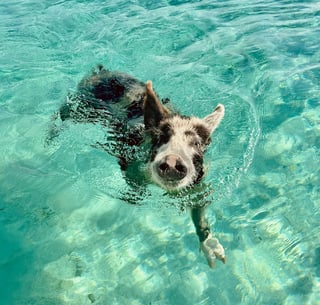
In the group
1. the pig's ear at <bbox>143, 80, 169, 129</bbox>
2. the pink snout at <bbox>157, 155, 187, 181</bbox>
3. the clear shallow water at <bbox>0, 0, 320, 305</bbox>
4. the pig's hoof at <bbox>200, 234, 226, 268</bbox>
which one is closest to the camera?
the pink snout at <bbox>157, 155, 187, 181</bbox>

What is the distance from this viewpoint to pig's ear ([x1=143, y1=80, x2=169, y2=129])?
511 centimetres

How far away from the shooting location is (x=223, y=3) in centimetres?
1416

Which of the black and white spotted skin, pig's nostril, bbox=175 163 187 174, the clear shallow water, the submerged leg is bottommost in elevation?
the clear shallow water

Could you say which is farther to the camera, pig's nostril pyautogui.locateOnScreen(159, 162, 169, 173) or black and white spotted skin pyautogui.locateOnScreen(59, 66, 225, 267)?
black and white spotted skin pyautogui.locateOnScreen(59, 66, 225, 267)

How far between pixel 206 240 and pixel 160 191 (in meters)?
1.21

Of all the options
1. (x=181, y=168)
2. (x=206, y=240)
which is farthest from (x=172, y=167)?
(x=206, y=240)

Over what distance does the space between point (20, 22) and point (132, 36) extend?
Answer: 14.7ft

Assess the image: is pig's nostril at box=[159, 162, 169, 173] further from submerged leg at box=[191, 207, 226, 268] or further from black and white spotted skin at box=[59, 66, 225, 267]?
submerged leg at box=[191, 207, 226, 268]

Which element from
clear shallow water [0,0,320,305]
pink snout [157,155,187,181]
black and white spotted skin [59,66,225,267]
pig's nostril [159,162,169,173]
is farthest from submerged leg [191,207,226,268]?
pig's nostril [159,162,169,173]

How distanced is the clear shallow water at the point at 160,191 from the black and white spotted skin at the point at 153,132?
29 centimetres

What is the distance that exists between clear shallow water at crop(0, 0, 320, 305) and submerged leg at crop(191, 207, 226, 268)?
14 cm

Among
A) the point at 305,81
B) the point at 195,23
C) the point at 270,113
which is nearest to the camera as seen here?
the point at 270,113

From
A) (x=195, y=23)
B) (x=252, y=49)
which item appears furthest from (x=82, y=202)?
(x=195, y=23)

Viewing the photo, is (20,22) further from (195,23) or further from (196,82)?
(196,82)
